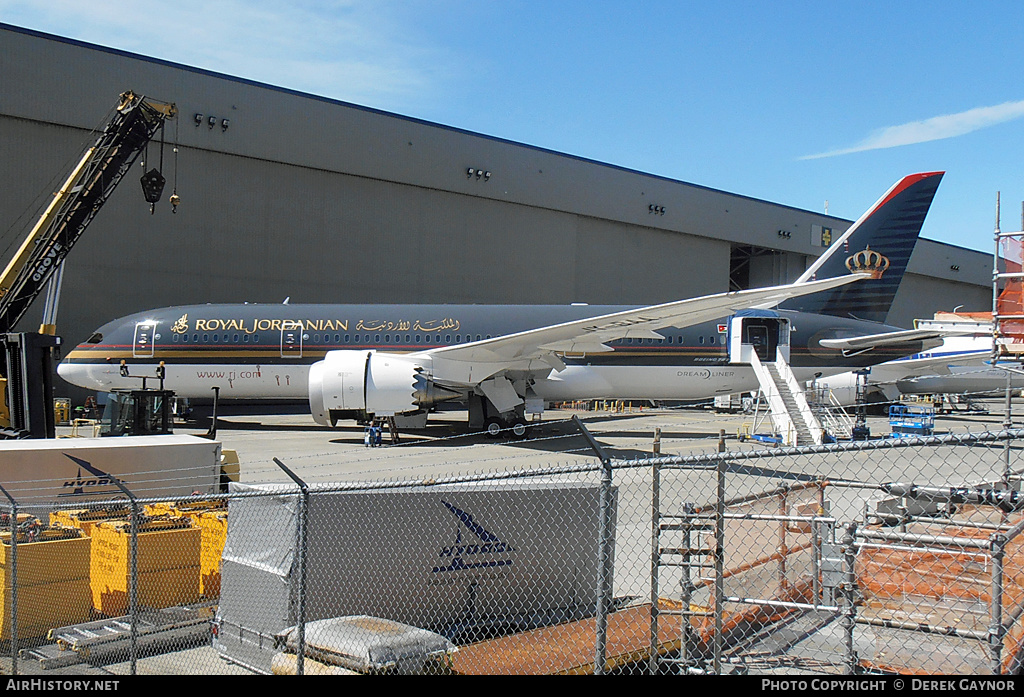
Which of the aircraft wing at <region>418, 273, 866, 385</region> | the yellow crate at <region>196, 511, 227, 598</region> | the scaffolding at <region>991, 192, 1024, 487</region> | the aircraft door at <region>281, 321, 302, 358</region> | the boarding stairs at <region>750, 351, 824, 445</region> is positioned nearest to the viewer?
the yellow crate at <region>196, 511, 227, 598</region>

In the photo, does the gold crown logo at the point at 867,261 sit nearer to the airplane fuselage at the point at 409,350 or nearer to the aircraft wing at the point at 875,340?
the airplane fuselage at the point at 409,350

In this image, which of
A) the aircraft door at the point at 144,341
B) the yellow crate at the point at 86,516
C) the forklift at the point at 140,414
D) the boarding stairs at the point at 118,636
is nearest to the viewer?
the boarding stairs at the point at 118,636

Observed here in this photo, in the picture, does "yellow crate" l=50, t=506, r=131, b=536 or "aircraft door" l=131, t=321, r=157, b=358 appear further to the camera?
"aircraft door" l=131, t=321, r=157, b=358

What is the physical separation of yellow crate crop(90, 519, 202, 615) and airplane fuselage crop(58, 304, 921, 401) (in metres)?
14.9

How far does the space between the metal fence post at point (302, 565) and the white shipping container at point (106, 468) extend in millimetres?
3704

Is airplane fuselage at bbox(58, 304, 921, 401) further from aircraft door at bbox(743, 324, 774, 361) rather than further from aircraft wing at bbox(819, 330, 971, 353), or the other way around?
aircraft door at bbox(743, 324, 774, 361)

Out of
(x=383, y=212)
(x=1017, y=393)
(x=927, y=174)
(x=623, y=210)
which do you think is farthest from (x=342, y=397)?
(x=1017, y=393)

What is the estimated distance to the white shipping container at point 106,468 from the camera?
26.8 ft

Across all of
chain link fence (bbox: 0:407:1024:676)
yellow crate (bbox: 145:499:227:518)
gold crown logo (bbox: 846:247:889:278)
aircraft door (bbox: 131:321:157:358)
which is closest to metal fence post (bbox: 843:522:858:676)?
chain link fence (bbox: 0:407:1024:676)

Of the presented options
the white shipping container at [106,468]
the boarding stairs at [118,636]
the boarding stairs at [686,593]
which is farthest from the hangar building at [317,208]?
the boarding stairs at [686,593]

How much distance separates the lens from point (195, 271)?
104 feet

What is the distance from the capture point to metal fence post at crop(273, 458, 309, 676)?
15.1ft

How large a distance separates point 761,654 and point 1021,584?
2.17m

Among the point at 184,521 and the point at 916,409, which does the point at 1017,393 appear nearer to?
the point at 916,409
